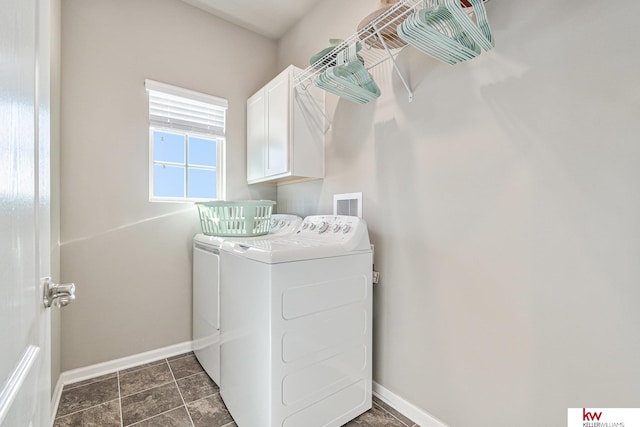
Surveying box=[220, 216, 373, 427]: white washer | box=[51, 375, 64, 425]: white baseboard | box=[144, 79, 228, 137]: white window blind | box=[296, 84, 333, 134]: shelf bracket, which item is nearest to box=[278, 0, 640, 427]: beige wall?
box=[220, 216, 373, 427]: white washer

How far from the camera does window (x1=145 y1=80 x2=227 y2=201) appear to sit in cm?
226

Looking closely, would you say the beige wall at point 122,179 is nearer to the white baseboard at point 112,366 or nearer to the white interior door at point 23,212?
the white baseboard at point 112,366

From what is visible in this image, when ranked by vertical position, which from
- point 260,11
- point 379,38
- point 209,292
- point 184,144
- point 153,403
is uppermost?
point 260,11

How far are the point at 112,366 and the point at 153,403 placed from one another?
599 millimetres

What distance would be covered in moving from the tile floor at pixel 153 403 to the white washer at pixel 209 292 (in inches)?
5.8

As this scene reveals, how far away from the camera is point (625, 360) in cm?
96

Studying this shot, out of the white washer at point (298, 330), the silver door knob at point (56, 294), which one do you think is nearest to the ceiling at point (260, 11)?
the white washer at point (298, 330)

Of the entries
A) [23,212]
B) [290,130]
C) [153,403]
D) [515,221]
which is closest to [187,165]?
[290,130]

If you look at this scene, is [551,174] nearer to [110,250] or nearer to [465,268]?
[465,268]

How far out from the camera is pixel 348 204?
2.02 meters

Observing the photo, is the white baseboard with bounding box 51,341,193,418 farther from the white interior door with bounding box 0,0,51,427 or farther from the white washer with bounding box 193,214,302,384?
the white interior door with bounding box 0,0,51,427

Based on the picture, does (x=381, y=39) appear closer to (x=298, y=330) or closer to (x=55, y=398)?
(x=298, y=330)

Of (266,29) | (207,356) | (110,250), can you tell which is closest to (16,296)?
(207,356)

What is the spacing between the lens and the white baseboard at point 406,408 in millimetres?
1491
